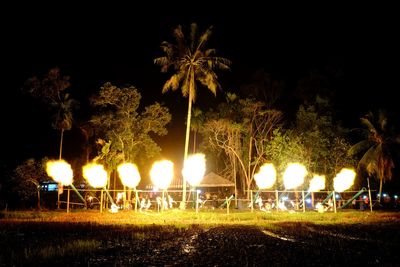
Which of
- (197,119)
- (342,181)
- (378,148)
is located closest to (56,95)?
(197,119)

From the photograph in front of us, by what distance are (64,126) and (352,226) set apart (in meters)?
28.3

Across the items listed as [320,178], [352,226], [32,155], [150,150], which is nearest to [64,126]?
[32,155]

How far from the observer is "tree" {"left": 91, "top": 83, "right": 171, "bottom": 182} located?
36531 mm

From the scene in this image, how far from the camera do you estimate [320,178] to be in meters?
37.0

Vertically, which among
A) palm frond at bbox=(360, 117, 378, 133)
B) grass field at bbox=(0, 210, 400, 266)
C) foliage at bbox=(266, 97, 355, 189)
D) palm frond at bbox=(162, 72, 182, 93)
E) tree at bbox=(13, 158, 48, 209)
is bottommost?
grass field at bbox=(0, 210, 400, 266)

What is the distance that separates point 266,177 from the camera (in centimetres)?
4012

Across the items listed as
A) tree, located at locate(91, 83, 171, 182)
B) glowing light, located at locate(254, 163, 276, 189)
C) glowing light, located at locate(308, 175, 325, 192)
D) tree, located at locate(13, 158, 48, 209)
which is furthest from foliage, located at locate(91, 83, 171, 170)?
glowing light, located at locate(308, 175, 325, 192)

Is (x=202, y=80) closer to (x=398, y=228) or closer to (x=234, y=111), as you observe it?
(x=234, y=111)

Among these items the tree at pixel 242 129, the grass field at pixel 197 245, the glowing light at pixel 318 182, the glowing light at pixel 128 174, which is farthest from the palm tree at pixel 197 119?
the grass field at pixel 197 245

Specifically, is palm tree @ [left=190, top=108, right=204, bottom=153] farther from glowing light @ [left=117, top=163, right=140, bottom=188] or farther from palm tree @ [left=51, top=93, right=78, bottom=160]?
palm tree @ [left=51, top=93, right=78, bottom=160]

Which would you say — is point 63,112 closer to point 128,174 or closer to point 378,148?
point 128,174

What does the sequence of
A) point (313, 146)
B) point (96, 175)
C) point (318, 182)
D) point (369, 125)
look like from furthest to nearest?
point (369, 125) < point (96, 175) < point (313, 146) < point (318, 182)

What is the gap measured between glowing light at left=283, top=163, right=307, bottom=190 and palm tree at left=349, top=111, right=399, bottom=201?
23.9ft

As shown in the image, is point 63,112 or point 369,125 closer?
point 63,112
